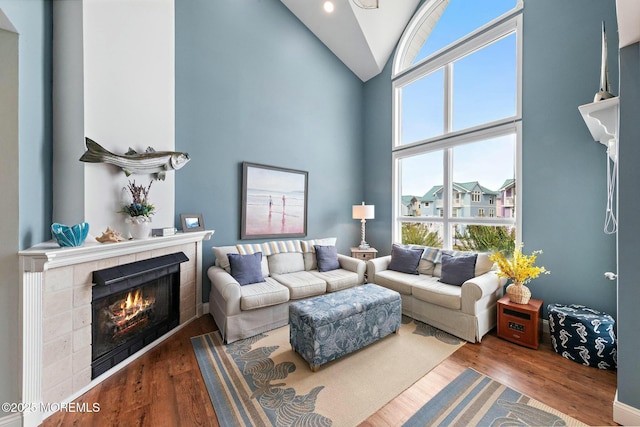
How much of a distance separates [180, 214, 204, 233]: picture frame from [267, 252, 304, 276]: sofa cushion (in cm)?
102

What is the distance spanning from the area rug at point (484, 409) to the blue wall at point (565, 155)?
153 centimetres

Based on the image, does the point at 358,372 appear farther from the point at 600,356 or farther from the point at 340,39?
the point at 340,39

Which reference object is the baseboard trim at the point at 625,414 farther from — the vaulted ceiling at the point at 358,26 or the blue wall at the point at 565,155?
the vaulted ceiling at the point at 358,26

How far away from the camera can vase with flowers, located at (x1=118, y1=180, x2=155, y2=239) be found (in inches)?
88.4

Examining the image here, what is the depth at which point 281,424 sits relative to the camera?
1.54 meters

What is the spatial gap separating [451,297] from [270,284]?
2.02 m

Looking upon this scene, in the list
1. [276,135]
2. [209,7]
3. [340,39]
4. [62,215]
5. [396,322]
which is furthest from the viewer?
[340,39]

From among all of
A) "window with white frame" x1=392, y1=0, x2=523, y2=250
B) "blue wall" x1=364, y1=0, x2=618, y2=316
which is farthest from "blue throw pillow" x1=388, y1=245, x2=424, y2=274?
"blue wall" x1=364, y1=0, x2=618, y2=316

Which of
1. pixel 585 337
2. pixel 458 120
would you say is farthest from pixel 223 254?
pixel 458 120

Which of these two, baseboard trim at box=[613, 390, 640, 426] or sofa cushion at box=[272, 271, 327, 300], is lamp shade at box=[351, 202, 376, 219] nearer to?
sofa cushion at box=[272, 271, 327, 300]

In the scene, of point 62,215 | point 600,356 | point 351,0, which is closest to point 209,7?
point 351,0

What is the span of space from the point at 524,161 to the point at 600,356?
2.02 metres

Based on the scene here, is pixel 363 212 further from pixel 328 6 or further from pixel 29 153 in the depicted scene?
pixel 29 153

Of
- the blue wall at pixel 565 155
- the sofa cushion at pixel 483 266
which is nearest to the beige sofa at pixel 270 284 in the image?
the sofa cushion at pixel 483 266
